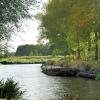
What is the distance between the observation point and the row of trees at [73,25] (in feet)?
195

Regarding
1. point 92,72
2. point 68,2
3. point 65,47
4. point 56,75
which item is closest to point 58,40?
point 65,47

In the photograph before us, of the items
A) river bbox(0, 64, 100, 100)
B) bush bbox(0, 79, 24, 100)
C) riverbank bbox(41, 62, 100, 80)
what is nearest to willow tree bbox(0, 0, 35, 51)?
bush bbox(0, 79, 24, 100)

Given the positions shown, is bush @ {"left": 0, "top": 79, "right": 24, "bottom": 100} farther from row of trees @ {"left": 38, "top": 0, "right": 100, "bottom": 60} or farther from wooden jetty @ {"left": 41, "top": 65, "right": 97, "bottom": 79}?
row of trees @ {"left": 38, "top": 0, "right": 100, "bottom": 60}

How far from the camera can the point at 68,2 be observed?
68812mm

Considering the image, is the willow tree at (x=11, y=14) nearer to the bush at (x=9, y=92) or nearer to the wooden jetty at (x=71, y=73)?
the bush at (x=9, y=92)

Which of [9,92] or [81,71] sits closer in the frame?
[9,92]

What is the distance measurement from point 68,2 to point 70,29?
4851 millimetres

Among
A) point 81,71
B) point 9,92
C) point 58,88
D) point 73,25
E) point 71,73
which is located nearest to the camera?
point 9,92

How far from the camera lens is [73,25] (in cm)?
6312

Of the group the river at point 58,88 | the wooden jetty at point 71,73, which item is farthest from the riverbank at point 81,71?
the river at point 58,88

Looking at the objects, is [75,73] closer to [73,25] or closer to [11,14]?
[73,25]

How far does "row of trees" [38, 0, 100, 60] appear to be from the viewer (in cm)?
5945

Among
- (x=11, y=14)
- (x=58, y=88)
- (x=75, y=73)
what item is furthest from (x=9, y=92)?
(x=75, y=73)

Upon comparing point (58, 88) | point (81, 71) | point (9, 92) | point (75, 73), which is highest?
point (81, 71)
